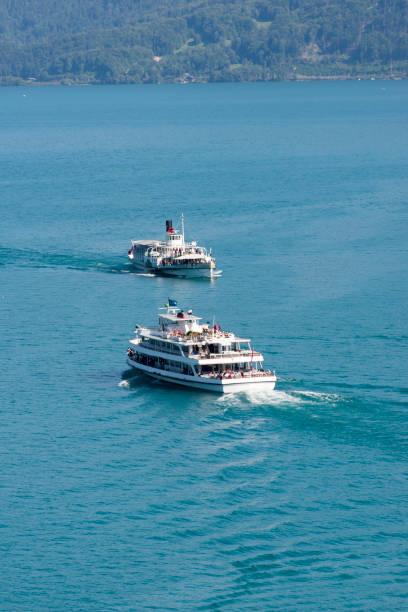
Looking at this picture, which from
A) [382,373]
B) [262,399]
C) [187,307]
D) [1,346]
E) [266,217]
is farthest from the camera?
[266,217]

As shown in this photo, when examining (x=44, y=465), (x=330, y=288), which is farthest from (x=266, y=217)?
(x=44, y=465)

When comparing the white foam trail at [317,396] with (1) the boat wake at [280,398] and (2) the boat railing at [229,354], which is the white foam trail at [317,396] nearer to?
(1) the boat wake at [280,398]

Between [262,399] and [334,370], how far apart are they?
410 inches

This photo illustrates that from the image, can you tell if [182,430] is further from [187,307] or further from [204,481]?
[187,307]

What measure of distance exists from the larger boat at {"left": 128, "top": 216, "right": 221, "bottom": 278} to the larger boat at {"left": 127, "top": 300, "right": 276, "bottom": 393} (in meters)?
43.4

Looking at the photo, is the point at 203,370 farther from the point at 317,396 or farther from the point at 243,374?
the point at 317,396

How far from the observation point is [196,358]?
9869 centimetres

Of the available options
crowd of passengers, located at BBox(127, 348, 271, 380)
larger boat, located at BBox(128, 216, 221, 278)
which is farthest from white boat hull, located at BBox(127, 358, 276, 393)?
larger boat, located at BBox(128, 216, 221, 278)

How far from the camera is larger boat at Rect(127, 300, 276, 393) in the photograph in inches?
3792

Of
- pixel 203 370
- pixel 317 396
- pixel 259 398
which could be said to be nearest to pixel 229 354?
pixel 203 370

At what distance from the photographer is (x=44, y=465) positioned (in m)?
84.3

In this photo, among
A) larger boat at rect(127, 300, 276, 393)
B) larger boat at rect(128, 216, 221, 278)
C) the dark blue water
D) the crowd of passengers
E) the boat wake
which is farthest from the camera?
larger boat at rect(128, 216, 221, 278)

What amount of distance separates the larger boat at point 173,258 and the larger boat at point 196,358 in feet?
143

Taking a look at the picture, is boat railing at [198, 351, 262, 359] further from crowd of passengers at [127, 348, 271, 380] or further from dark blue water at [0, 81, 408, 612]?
dark blue water at [0, 81, 408, 612]
